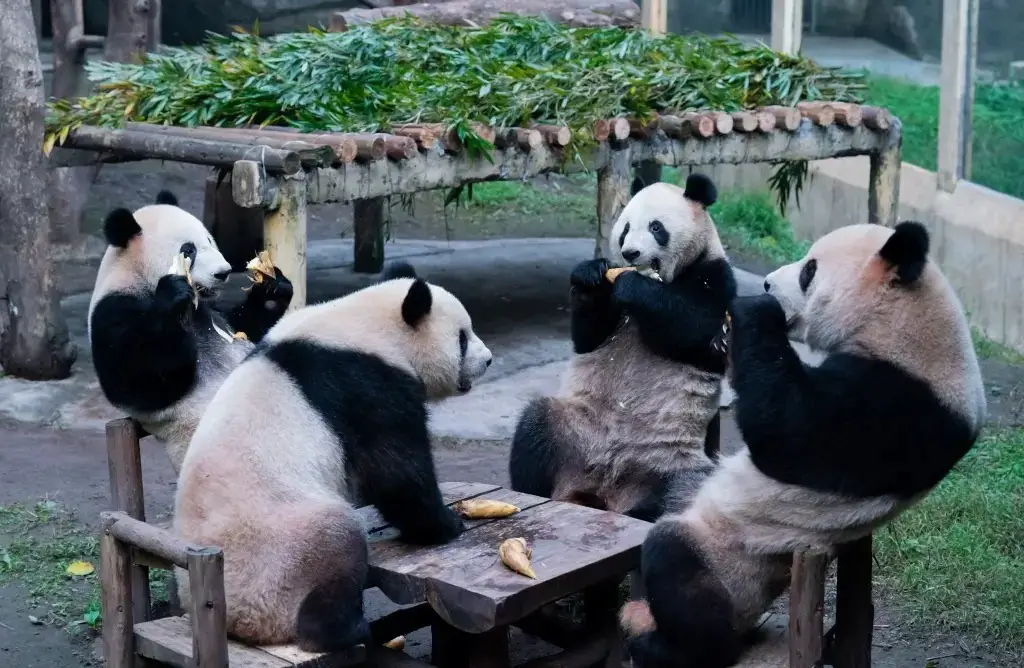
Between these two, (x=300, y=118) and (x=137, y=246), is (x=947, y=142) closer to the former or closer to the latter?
(x=300, y=118)

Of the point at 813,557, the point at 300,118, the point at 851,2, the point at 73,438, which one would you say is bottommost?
the point at 73,438

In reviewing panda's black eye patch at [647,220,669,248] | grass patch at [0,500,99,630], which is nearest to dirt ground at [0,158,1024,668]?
grass patch at [0,500,99,630]

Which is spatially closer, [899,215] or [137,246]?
[137,246]

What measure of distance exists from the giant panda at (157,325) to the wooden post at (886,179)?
521 cm

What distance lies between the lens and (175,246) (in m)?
4.52

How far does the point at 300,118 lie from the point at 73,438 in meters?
2.19

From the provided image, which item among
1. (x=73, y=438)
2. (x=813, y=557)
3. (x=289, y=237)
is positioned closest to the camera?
(x=813, y=557)

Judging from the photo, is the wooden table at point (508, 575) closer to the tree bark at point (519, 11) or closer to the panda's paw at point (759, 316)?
the panda's paw at point (759, 316)

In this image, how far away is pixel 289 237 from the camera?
600 centimetres

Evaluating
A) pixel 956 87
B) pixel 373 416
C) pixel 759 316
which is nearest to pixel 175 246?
pixel 373 416

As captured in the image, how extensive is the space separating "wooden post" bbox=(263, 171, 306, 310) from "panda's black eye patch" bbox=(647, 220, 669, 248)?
6.72ft

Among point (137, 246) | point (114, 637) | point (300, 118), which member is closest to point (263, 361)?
point (114, 637)

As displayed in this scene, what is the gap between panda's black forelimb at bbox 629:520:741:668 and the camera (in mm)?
3404

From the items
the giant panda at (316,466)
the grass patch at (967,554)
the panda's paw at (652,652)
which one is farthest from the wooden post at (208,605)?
the grass patch at (967,554)
